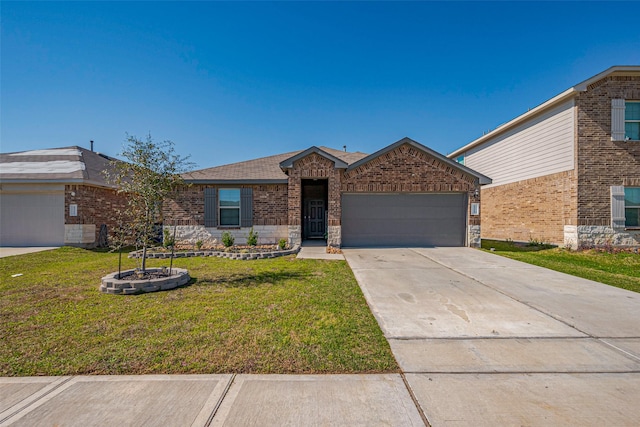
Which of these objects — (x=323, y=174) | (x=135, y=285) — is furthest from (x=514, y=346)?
(x=323, y=174)

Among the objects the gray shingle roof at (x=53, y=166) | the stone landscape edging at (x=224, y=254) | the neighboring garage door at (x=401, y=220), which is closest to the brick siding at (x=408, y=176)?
the neighboring garage door at (x=401, y=220)

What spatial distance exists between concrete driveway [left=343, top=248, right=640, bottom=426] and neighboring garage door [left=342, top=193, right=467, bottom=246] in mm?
5642

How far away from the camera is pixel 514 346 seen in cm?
344

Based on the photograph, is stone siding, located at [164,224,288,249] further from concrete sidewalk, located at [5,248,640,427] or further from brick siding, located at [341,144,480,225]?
concrete sidewalk, located at [5,248,640,427]

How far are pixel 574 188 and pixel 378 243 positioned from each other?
8.26m

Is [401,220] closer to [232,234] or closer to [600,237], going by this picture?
[232,234]

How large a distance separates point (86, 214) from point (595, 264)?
65.8ft

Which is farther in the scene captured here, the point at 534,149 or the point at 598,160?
the point at 534,149

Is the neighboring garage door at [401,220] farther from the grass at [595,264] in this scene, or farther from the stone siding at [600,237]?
the stone siding at [600,237]

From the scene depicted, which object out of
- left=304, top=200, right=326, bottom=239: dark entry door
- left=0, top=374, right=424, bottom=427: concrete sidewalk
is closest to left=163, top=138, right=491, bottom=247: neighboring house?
left=304, top=200, right=326, bottom=239: dark entry door

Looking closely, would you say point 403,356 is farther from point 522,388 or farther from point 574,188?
point 574,188

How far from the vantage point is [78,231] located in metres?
12.4

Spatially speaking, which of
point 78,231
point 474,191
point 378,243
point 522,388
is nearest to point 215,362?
point 522,388

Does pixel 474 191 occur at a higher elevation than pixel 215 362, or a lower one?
higher
